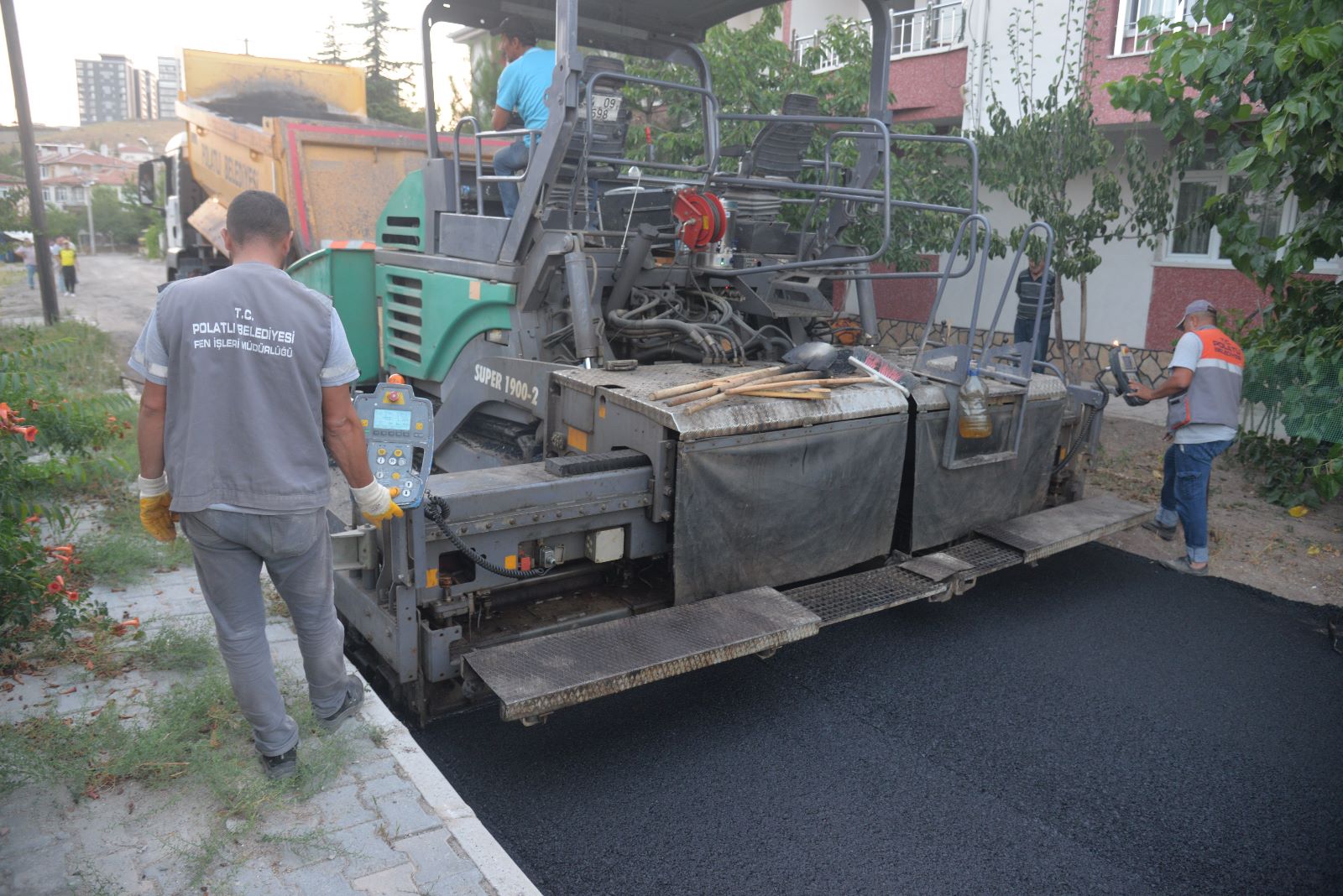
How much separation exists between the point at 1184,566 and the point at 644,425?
156 inches

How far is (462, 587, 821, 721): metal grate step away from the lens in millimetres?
3254

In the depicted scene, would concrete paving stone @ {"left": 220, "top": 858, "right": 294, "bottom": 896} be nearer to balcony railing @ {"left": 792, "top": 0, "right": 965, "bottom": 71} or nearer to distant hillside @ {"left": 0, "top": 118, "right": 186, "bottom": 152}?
balcony railing @ {"left": 792, "top": 0, "right": 965, "bottom": 71}

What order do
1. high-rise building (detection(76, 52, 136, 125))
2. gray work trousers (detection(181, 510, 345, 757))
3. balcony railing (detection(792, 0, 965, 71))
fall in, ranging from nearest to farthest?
1. gray work trousers (detection(181, 510, 345, 757))
2. balcony railing (detection(792, 0, 965, 71))
3. high-rise building (detection(76, 52, 136, 125))

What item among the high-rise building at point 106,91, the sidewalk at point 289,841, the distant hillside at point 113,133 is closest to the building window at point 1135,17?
the sidewalk at point 289,841

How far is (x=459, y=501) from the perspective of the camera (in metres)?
3.52

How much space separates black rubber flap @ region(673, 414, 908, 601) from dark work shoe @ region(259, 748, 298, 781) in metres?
1.55

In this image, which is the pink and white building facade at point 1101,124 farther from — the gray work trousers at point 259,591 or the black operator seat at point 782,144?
the gray work trousers at point 259,591

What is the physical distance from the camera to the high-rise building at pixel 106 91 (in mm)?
144750

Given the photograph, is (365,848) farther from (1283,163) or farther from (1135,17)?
(1135,17)

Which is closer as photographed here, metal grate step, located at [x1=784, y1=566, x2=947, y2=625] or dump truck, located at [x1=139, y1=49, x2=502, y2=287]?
metal grate step, located at [x1=784, y1=566, x2=947, y2=625]

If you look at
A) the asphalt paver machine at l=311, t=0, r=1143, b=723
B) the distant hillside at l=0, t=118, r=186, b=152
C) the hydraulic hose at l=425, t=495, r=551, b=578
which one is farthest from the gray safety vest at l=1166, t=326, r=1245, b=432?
the distant hillside at l=0, t=118, r=186, b=152

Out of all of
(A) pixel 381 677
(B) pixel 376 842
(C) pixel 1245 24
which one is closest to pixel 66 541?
(A) pixel 381 677

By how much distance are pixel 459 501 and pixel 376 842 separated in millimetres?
1151

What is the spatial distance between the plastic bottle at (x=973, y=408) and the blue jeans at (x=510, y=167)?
96.1 inches
